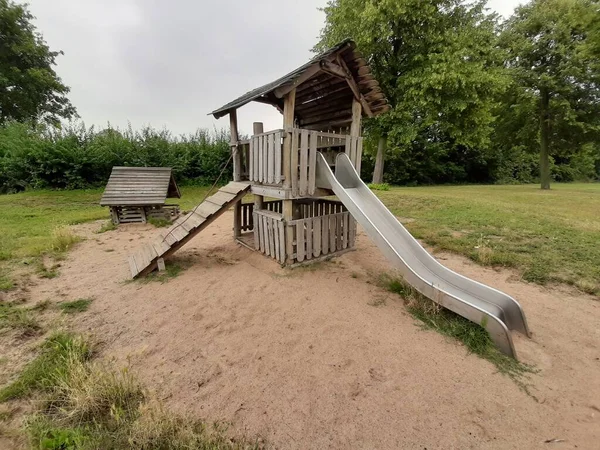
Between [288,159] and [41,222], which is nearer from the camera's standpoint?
[288,159]

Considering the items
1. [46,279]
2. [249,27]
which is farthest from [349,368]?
[249,27]

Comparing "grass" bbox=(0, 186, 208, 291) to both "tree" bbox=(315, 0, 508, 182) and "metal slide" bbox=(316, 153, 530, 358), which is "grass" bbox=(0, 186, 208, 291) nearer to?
"metal slide" bbox=(316, 153, 530, 358)

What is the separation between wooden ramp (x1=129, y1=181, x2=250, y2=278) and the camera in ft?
15.7

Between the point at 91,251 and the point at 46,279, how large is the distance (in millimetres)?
1661

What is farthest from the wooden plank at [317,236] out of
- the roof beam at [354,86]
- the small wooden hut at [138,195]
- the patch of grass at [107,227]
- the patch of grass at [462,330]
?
the patch of grass at [107,227]

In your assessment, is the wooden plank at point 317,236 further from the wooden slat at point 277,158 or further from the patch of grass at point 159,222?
the patch of grass at point 159,222

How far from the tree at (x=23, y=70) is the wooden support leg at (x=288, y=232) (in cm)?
2738

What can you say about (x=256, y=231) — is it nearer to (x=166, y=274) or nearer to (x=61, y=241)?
(x=166, y=274)

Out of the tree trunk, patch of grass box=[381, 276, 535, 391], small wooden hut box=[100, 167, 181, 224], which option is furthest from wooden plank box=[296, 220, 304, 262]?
the tree trunk

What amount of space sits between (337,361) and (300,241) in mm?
2551

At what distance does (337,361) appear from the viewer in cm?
265

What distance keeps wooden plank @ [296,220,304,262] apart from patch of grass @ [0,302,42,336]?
3.60 meters

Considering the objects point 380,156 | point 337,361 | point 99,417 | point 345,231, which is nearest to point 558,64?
point 380,156

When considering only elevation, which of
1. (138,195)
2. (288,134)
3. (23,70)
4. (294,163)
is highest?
(23,70)
